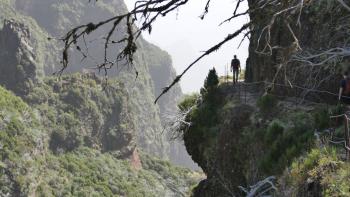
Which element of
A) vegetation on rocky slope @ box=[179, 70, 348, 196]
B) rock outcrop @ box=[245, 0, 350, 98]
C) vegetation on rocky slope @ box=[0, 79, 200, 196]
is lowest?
vegetation on rocky slope @ box=[179, 70, 348, 196]

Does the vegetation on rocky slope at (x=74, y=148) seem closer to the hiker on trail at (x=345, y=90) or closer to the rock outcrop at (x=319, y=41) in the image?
the rock outcrop at (x=319, y=41)

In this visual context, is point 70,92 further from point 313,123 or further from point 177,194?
point 313,123

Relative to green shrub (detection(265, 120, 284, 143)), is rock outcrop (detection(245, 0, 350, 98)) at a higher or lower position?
higher

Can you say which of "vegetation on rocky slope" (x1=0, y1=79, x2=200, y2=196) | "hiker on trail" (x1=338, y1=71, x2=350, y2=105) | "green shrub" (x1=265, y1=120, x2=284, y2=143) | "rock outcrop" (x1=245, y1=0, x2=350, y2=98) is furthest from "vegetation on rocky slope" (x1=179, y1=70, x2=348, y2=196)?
"vegetation on rocky slope" (x1=0, y1=79, x2=200, y2=196)

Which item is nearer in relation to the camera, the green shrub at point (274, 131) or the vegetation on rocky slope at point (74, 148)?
the green shrub at point (274, 131)

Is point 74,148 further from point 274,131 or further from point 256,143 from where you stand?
point 274,131

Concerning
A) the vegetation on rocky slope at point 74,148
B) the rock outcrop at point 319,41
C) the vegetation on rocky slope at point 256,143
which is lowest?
the vegetation on rocky slope at point 256,143

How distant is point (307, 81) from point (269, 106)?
63.6 inches

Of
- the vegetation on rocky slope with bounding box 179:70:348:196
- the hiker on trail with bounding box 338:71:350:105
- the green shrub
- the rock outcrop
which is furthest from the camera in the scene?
the green shrub

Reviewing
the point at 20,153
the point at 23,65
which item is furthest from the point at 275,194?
the point at 23,65

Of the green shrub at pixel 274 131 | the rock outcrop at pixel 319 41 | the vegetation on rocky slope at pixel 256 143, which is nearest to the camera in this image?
the vegetation on rocky slope at pixel 256 143

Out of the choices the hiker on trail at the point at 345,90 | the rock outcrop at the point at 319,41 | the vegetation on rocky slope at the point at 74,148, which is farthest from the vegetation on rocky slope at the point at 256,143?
the vegetation on rocky slope at the point at 74,148

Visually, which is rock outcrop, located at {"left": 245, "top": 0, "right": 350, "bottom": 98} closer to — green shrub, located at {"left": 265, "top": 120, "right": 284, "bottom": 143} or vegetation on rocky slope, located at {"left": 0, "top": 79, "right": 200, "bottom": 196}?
green shrub, located at {"left": 265, "top": 120, "right": 284, "bottom": 143}

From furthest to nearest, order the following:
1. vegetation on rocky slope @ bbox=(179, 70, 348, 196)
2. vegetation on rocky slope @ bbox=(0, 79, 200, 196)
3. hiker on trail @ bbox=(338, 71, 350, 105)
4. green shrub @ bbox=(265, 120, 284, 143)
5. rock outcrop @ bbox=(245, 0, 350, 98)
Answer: vegetation on rocky slope @ bbox=(0, 79, 200, 196) < green shrub @ bbox=(265, 120, 284, 143) < rock outcrop @ bbox=(245, 0, 350, 98) < hiker on trail @ bbox=(338, 71, 350, 105) < vegetation on rocky slope @ bbox=(179, 70, 348, 196)
